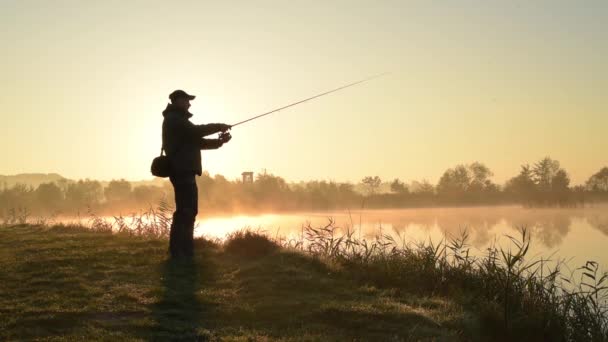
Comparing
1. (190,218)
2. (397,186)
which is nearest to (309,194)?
(397,186)

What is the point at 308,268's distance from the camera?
9.39m

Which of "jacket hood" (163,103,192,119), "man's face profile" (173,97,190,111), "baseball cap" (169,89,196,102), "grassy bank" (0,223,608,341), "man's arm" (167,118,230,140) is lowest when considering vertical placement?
"grassy bank" (0,223,608,341)

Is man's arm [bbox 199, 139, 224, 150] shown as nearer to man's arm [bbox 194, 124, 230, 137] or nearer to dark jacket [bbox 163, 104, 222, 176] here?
dark jacket [bbox 163, 104, 222, 176]

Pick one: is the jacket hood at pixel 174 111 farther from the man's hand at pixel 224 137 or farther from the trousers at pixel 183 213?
the trousers at pixel 183 213

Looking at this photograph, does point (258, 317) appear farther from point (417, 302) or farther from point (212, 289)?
point (417, 302)

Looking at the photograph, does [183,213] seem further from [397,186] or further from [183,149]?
[397,186]

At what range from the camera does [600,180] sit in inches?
2215

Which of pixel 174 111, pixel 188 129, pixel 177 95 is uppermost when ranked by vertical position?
pixel 177 95

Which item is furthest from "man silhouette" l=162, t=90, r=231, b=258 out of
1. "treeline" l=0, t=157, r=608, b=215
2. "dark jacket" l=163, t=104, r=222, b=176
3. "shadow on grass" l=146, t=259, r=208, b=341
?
"treeline" l=0, t=157, r=608, b=215

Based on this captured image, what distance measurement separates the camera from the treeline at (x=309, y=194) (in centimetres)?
5322

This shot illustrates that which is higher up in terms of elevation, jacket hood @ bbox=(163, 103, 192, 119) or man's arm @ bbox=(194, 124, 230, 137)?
jacket hood @ bbox=(163, 103, 192, 119)

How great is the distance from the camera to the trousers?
30.8 feet

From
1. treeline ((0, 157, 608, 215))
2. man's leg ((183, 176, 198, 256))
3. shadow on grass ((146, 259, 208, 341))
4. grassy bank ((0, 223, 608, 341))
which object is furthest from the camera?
treeline ((0, 157, 608, 215))

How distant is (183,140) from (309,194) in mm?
49317
